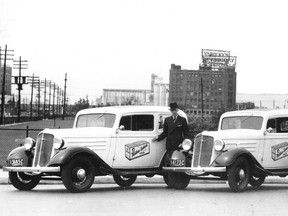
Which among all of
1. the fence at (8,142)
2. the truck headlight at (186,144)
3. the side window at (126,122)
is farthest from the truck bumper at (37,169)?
the fence at (8,142)

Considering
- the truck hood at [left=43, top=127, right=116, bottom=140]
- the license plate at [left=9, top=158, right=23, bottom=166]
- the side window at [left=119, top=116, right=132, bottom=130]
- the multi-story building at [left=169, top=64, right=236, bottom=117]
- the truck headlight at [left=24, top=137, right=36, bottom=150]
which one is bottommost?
the license plate at [left=9, top=158, right=23, bottom=166]

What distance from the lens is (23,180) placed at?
45.5 ft

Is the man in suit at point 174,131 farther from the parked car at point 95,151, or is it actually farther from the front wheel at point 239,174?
the front wheel at point 239,174

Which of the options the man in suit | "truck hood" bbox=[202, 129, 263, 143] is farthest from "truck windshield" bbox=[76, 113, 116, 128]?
"truck hood" bbox=[202, 129, 263, 143]

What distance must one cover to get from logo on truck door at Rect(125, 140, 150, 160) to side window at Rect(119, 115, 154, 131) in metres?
0.36

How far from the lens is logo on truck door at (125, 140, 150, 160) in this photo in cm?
1415

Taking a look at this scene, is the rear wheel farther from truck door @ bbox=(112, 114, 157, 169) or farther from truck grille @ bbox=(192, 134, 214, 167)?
truck grille @ bbox=(192, 134, 214, 167)

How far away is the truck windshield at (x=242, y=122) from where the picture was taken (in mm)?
14891

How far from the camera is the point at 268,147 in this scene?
14.7 m

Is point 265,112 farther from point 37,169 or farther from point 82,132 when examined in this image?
point 37,169

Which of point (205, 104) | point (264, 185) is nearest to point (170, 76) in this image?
point (205, 104)

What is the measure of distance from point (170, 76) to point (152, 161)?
6880 inches

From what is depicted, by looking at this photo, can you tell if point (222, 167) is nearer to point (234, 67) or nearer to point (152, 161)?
point (152, 161)

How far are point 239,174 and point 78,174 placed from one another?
3.53 m
